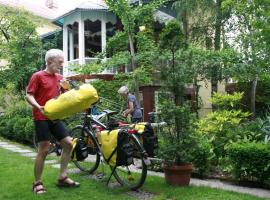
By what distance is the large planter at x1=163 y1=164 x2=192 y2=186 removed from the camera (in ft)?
19.5

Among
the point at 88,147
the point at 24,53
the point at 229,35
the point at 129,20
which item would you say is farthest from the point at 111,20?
the point at 88,147

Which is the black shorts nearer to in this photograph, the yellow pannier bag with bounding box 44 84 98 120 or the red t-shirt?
the red t-shirt

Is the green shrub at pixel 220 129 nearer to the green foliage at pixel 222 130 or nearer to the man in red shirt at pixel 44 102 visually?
the green foliage at pixel 222 130

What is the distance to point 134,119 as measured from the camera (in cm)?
947

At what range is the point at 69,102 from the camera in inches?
209

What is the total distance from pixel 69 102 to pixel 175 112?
155 centimetres

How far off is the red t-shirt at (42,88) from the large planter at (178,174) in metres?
1.91

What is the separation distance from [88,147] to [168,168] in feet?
5.20

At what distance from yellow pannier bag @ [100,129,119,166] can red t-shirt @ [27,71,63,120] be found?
96cm

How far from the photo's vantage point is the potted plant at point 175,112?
5.97 meters

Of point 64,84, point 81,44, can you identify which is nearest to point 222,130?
point 64,84

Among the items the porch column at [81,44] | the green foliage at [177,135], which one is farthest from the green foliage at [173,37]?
the porch column at [81,44]

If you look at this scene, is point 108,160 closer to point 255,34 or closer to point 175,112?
point 175,112

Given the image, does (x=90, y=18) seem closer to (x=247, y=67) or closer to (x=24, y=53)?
(x=24, y=53)
